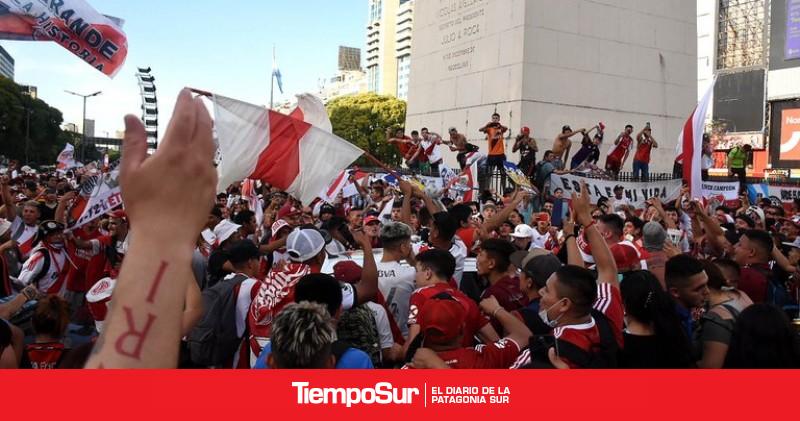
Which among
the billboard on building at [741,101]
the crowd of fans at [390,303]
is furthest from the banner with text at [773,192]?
the billboard on building at [741,101]

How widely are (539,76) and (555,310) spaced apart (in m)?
17.1

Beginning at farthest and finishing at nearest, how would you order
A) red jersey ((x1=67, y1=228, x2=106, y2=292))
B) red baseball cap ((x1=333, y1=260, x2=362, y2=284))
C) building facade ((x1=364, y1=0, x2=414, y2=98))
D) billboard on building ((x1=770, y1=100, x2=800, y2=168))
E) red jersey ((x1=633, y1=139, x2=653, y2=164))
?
1. building facade ((x1=364, y1=0, x2=414, y2=98))
2. billboard on building ((x1=770, y1=100, x2=800, y2=168))
3. red jersey ((x1=633, y1=139, x2=653, y2=164))
4. red jersey ((x1=67, y1=228, x2=106, y2=292))
5. red baseball cap ((x1=333, y1=260, x2=362, y2=284))

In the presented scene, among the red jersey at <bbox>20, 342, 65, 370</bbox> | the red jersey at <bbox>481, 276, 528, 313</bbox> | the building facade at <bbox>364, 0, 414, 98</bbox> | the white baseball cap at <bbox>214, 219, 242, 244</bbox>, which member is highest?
the building facade at <bbox>364, 0, 414, 98</bbox>

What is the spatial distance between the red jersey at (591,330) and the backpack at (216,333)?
1870mm

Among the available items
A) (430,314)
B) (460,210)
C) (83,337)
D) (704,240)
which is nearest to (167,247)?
(430,314)

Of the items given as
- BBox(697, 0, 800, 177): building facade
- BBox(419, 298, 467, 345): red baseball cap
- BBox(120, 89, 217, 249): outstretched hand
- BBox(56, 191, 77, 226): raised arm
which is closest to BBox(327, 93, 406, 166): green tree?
BBox(697, 0, 800, 177): building facade

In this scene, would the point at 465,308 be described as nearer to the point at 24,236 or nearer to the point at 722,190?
the point at 24,236

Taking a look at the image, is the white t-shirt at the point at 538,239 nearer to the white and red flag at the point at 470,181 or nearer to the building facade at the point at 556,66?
the white and red flag at the point at 470,181

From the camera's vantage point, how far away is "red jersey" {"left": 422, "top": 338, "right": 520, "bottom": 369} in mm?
3379

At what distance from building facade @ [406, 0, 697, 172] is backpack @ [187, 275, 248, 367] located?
1573cm

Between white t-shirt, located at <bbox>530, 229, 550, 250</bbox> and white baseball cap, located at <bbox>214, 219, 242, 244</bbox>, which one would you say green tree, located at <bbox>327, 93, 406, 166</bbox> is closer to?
white t-shirt, located at <bbox>530, 229, 550, 250</bbox>

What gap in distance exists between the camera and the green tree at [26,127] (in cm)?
5567

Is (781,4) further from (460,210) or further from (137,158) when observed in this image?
(137,158)

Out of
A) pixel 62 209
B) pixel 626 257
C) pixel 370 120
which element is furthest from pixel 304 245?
pixel 370 120
